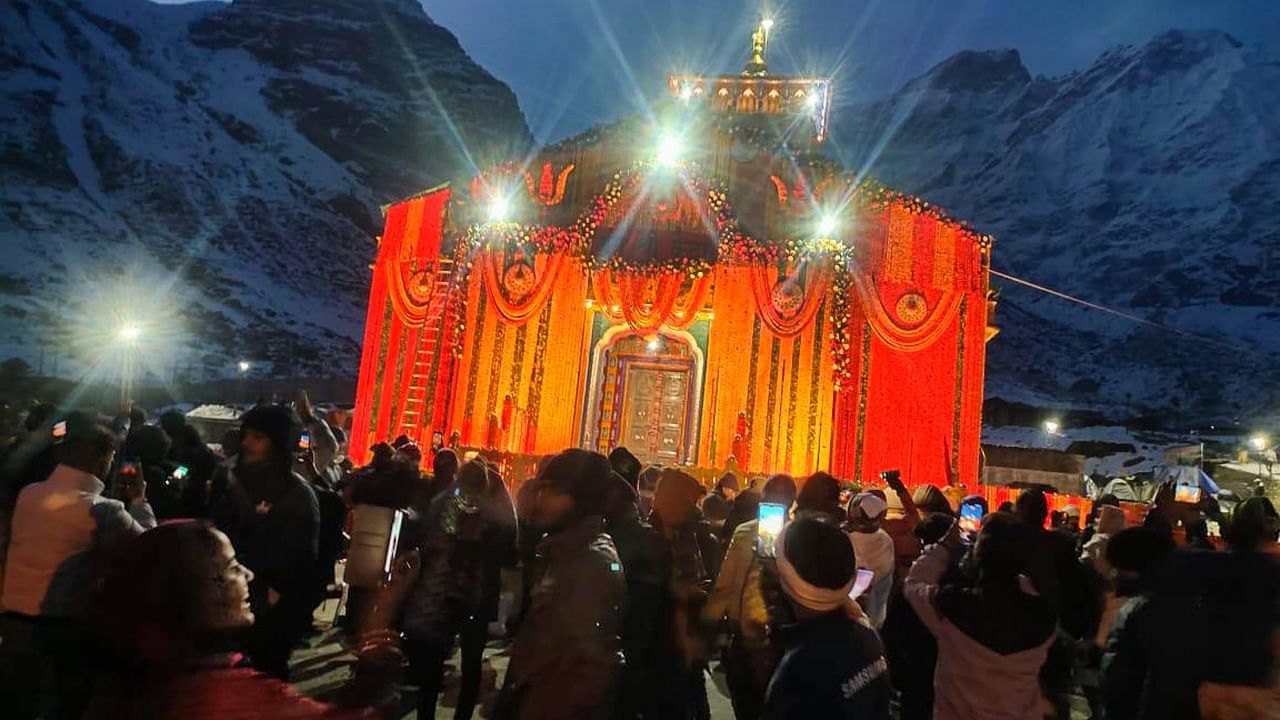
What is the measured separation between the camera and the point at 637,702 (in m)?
3.53

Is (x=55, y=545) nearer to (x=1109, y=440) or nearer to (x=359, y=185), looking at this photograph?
(x=1109, y=440)

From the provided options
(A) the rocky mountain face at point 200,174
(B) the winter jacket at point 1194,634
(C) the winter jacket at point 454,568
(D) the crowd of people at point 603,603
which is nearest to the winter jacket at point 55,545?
(D) the crowd of people at point 603,603

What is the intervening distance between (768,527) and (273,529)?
213 centimetres

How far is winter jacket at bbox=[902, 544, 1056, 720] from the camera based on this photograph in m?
2.48

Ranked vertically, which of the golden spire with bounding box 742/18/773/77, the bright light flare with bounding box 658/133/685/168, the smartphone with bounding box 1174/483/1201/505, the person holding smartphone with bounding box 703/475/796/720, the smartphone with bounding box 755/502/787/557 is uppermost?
the golden spire with bounding box 742/18/773/77

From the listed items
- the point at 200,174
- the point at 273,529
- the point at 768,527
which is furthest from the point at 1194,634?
the point at 200,174

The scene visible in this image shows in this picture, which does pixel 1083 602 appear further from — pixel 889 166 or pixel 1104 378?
pixel 889 166

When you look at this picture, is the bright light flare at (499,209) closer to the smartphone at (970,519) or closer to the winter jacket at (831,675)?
the smartphone at (970,519)

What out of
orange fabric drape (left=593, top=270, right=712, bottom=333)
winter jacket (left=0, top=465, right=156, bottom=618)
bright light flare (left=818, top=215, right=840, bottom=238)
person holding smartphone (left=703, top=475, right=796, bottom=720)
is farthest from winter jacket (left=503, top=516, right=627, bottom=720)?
bright light flare (left=818, top=215, right=840, bottom=238)

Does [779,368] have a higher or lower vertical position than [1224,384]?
lower

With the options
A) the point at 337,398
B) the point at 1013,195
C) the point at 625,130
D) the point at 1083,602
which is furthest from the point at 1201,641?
the point at 1013,195

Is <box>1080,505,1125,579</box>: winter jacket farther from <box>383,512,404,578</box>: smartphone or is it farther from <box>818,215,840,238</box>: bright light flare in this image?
<box>818,215,840,238</box>: bright light flare

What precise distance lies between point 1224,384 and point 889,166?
4564cm

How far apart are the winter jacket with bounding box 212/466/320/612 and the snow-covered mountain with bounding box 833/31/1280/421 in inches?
1341
